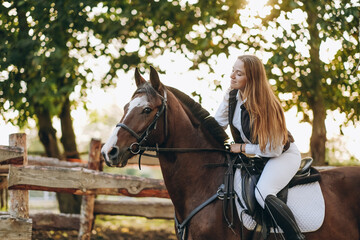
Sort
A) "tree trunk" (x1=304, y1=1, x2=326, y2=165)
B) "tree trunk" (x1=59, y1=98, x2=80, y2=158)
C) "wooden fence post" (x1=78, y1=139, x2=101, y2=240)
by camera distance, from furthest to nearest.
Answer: "tree trunk" (x1=59, y1=98, x2=80, y2=158) → "tree trunk" (x1=304, y1=1, x2=326, y2=165) → "wooden fence post" (x1=78, y1=139, x2=101, y2=240)

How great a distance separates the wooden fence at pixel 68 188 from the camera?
5.14m

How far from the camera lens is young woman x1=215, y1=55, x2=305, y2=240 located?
3518 mm

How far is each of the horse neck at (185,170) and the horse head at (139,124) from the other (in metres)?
0.16

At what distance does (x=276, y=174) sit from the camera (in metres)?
3.59

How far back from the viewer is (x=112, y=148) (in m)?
3.38

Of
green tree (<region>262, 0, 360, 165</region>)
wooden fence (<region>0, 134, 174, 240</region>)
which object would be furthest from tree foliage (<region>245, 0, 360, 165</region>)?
wooden fence (<region>0, 134, 174, 240</region>)

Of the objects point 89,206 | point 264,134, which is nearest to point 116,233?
point 89,206

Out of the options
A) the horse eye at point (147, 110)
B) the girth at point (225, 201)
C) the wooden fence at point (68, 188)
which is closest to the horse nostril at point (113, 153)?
the horse eye at point (147, 110)

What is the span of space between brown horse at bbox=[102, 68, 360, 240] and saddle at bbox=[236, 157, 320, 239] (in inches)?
4.6

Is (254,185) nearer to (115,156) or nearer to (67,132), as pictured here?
(115,156)

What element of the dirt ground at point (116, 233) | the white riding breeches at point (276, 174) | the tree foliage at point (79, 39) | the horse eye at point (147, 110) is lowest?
the dirt ground at point (116, 233)

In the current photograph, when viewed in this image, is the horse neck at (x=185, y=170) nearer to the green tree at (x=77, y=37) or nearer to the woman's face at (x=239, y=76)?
the woman's face at (x=239, y=76)

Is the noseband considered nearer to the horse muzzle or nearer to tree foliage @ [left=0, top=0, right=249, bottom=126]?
the horse muzzle

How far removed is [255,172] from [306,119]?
6.07 metres
